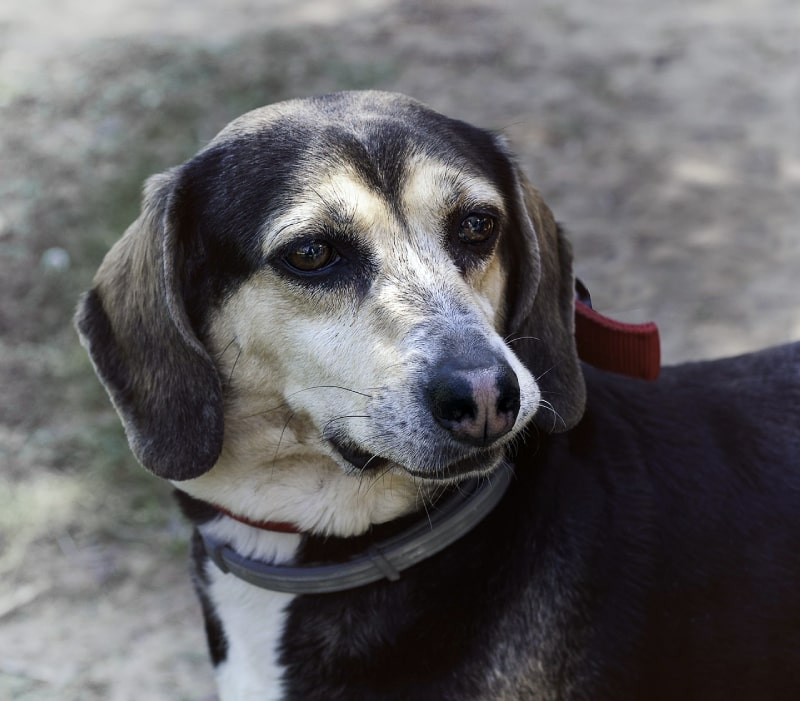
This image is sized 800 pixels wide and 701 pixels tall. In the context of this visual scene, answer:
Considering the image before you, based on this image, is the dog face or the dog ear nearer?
the dog face

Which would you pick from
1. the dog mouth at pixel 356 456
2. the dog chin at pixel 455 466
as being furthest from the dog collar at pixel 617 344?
the dog mouth at pixel 356 456

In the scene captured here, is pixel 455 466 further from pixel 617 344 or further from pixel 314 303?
pixel 617 344

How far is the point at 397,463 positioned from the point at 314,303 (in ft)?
1.56

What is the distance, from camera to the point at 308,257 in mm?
2797

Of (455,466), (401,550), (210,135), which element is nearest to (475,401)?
(455,466)

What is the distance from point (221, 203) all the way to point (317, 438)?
0.68 meters

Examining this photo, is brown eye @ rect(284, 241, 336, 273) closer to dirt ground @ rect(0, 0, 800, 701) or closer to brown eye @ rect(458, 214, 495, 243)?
brown eye @ rect(458, 214, 495, 243)

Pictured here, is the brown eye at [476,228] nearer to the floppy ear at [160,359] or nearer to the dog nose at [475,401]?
the dog nose at [475,401]

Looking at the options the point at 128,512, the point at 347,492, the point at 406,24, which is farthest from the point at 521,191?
the point at 406,24

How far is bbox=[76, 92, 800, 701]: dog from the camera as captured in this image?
2.74m

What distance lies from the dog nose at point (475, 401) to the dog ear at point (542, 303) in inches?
17.5

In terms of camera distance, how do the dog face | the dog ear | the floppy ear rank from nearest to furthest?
the dog face → the floppy ear → the dog ear

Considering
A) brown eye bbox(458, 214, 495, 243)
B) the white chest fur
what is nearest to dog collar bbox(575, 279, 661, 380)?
brown eye bbox(458, 214, 495, 243)

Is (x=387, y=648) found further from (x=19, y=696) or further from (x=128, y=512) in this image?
(x=128, y=512)
